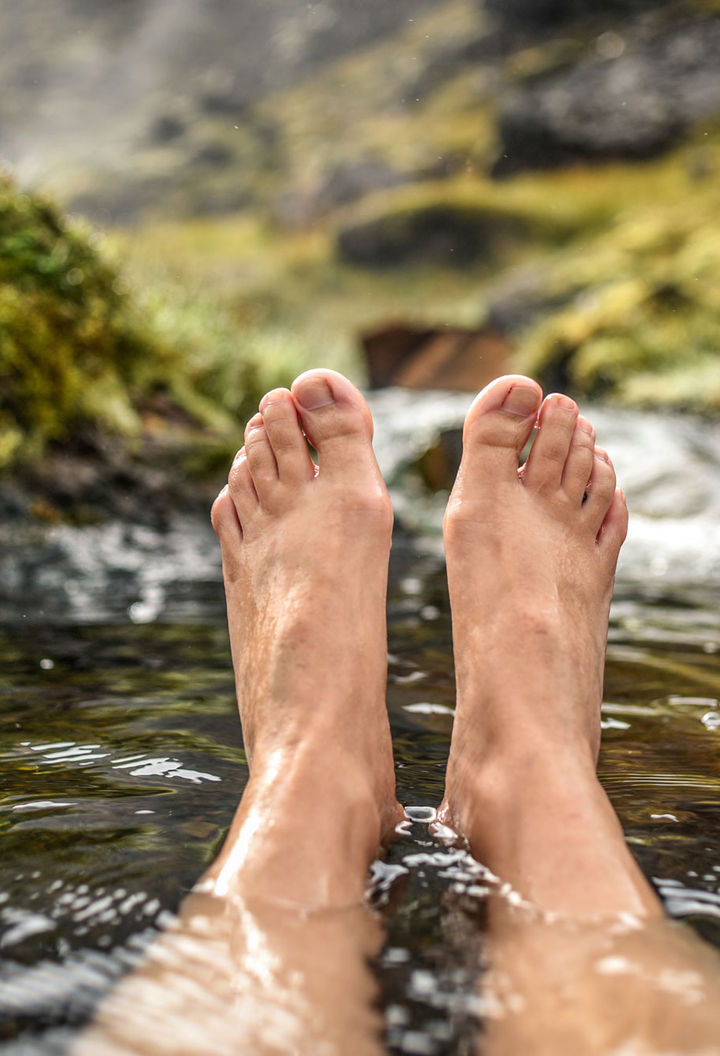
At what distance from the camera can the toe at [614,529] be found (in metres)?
2.11

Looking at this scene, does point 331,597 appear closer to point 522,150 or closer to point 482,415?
point 482,415

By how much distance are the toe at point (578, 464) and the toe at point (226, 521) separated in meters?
0.78

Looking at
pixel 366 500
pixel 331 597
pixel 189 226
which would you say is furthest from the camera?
pixel 189 226

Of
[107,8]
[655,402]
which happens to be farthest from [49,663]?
[107,8]

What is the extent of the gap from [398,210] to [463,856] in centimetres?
3162

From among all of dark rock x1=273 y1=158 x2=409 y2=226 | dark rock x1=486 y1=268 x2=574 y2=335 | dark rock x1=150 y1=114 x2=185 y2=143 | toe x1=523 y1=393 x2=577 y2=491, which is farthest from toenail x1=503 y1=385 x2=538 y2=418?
dark rock x1=150 y1=114 x2=185 y2=143

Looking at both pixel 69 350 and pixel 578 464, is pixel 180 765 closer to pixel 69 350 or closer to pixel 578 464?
pixel 578 464

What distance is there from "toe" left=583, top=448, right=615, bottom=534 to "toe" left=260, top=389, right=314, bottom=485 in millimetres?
658

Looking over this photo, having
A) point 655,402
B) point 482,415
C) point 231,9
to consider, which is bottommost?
point 482,415

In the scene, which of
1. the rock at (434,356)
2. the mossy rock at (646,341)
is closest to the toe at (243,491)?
the mossy rock at (646,341)

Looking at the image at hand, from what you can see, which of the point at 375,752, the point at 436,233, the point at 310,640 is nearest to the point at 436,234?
the point at 436,233

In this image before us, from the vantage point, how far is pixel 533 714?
5.24 ft

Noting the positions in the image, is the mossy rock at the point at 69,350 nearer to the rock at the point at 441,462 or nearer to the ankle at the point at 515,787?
the rock at the point at 441,462

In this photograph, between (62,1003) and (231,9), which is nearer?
(62,1003)
